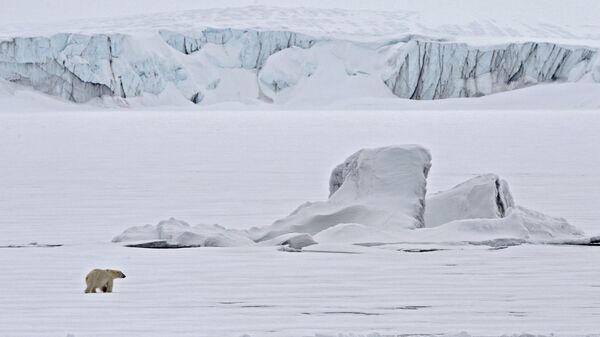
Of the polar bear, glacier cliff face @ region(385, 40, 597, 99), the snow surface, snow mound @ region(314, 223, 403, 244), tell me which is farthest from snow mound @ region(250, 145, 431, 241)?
glacier cliff face @ region(385, 40, 597, 99)

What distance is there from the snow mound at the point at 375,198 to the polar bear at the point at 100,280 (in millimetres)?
2845

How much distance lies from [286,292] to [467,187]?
12.8ft

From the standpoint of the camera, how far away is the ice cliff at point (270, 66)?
65938 mm

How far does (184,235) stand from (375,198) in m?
1.89

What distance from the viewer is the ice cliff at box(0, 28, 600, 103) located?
6594cm

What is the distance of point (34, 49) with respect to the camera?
6450cm

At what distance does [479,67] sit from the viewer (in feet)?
236

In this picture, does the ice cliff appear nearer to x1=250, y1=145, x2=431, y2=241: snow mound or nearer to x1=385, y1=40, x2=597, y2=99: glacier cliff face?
x1=385, y1=40, x2=597, y2=99: glacier cliff face

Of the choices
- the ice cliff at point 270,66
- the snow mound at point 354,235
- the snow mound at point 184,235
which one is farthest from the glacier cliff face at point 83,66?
the snow mound at point 354,235

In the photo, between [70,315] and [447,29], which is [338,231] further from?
[447,29]

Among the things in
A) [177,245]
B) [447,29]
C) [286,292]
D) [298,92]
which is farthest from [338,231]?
[447,29]

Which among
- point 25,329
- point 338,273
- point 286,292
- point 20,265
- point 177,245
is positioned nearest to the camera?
point 25,329

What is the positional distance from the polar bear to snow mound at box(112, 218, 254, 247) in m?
2.25

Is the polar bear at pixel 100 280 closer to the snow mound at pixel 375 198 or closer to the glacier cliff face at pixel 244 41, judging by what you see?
the snow mound at pixel 375 198
